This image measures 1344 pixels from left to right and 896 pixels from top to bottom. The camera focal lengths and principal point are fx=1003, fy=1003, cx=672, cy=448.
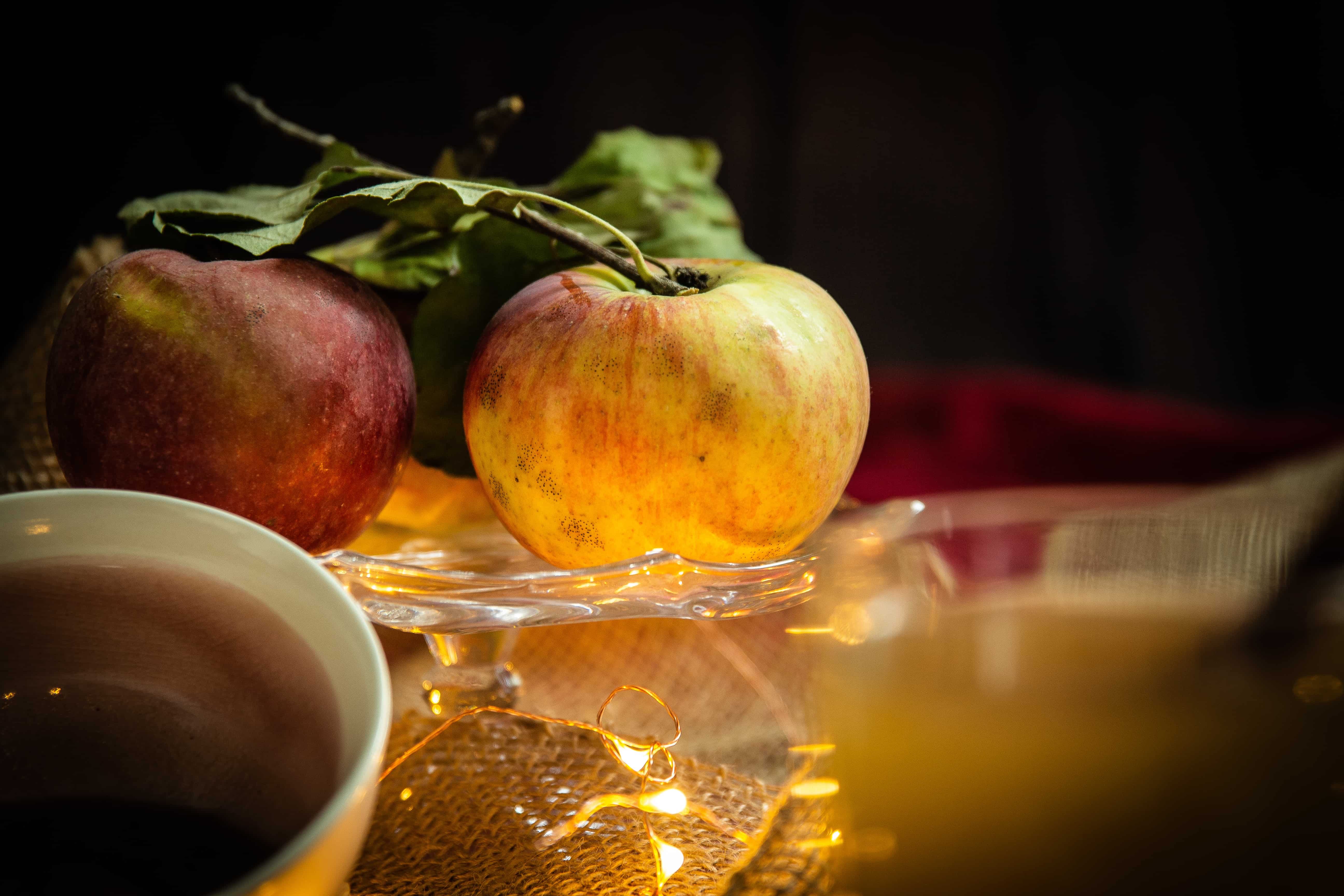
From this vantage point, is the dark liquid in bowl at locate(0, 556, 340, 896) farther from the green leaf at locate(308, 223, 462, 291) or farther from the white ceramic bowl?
the green leaf at locate(308, 223, 462, 291)

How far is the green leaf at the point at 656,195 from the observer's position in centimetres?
41

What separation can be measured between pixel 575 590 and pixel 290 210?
0.15 metres

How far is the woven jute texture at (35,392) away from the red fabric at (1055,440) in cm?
55

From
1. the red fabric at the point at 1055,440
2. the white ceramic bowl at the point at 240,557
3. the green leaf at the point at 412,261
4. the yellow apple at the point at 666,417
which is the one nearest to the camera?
the white ceramic bowl at the point at 240,557

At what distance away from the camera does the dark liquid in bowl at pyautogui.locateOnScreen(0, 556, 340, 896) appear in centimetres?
19

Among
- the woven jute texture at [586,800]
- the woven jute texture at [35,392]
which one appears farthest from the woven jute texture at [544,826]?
the woven jute texture at [35,392]

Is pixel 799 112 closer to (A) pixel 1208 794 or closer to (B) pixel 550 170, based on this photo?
(B) pixel 550 170

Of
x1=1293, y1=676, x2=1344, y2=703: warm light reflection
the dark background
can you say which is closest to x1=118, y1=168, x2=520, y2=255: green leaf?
x1=1293, y1=676, x2=1344, y2=703: warm light reflection

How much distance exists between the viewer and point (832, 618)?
0.71ft

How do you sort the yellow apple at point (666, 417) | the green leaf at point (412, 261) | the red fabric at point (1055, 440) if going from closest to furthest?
the yellow apple at point (666, 417) → the green leaf at point (412, 261) → the red fabric at point (1055, 440)

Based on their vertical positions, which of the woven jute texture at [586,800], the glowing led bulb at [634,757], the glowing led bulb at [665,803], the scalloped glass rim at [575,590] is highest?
the scalloped glass rim at [575,590]

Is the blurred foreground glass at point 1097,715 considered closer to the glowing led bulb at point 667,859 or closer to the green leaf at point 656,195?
the glowing led bulb at point 667,859

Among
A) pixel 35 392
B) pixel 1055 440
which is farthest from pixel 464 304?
pixel 1055 440

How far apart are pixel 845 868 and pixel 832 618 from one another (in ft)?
0.18
